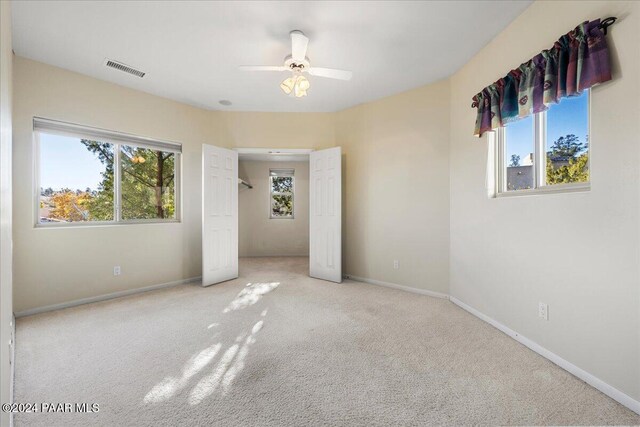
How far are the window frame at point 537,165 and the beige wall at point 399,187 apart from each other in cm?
75

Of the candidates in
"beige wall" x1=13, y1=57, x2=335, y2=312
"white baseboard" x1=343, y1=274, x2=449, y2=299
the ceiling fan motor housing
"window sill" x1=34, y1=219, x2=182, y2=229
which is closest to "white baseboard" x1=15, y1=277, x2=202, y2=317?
"beige wall" x1=13, y1=57, x2=335, y2=312

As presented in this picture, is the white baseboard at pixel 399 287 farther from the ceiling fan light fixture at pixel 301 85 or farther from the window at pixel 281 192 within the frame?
the window at pixel 281 192

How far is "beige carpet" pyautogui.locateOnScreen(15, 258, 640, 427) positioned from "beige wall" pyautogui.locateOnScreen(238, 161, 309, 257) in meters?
3.77

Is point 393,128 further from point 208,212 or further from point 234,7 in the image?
point 208,212

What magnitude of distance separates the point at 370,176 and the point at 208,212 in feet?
8.09

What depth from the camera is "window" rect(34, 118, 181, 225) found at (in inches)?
123

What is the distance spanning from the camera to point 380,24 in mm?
2410

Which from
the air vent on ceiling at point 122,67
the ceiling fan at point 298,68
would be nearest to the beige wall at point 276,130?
the air vent on ceiling at point 122,67

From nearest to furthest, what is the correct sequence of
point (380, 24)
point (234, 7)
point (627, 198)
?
point (627, 198)
point (234, 7)
point (380, 24)

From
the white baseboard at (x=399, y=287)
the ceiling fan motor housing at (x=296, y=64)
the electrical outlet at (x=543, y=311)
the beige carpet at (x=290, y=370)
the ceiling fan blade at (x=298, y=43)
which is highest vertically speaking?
the ceiling fan blade at (x=298, y=43)

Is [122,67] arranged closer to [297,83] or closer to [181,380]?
[297,83]

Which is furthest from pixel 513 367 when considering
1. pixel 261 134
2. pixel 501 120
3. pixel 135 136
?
pixel 135 136

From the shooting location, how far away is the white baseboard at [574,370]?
1593 mm

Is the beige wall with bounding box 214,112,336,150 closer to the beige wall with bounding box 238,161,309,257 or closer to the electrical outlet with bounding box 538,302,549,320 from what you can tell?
the beige wall with bounding box 238,161,309,257
